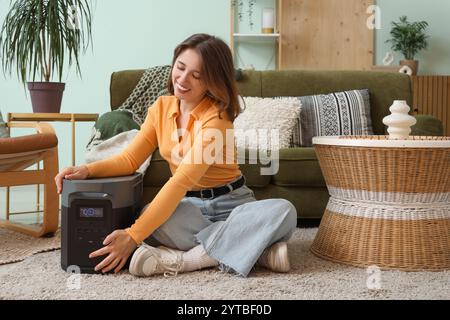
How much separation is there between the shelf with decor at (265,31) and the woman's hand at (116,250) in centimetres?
267

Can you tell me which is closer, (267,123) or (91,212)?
(91,212)

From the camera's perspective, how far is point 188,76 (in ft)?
5.31

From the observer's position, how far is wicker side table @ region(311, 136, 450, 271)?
1.63 meters

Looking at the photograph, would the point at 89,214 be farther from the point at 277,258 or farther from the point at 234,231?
the point at 277,258

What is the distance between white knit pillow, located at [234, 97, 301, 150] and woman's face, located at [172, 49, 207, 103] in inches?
36.7

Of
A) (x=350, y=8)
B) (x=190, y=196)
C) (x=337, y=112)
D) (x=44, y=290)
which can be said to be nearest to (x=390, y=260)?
(x=190, y=196)

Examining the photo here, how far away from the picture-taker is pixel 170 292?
4.65 feet

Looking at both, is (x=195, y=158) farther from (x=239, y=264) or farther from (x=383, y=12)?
(x=383, y=12)

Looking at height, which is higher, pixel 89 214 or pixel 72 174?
Result: pixel 72 174

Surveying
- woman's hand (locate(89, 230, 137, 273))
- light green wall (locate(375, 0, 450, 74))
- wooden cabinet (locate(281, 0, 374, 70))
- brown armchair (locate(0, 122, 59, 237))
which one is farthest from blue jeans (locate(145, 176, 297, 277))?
light green wall (locate(375, 0, 450, 74))

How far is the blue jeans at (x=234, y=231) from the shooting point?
158cm

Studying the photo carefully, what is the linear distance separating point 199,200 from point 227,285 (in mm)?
332

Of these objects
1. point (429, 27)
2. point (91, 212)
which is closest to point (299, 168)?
point (91, 212)

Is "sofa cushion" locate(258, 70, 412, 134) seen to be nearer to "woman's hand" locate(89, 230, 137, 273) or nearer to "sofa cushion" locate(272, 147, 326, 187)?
"sofa cushion" locate(272, 147, 326, 187)
